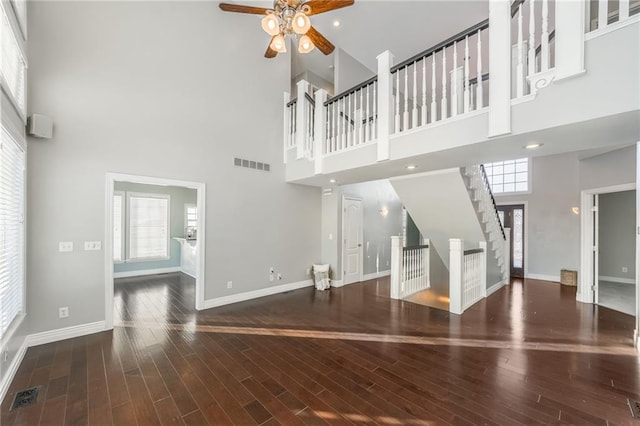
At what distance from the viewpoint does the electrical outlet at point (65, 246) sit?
3302 millimetres

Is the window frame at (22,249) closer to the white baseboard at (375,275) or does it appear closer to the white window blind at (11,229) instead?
the white window blind at (11,229)

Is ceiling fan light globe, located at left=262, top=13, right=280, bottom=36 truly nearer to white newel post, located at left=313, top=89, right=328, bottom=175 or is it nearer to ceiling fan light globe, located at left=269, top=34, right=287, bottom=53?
ceiling fan light globe, located at left=269, top=34, right=287, bottom=53

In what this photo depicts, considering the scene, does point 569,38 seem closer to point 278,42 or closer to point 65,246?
point 278,42

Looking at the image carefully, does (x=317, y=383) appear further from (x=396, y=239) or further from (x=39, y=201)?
(x=39, y=201)

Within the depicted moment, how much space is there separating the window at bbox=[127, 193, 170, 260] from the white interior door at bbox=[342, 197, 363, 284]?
4.95m

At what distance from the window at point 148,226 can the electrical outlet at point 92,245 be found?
12.2ft

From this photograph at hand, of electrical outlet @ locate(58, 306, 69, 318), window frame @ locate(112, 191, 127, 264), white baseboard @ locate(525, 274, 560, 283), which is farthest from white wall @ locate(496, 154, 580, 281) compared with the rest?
window frame @ locate(112, 191, 127, 264)

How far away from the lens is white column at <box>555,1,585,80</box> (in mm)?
2197

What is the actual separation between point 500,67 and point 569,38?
50 centimetres

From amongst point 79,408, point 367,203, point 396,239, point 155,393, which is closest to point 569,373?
point 396,239

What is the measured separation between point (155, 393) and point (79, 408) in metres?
0.52

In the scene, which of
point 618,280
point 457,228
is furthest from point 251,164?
point 618,280

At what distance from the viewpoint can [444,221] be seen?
544 centimetres

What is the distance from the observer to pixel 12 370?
2553 millimetres
